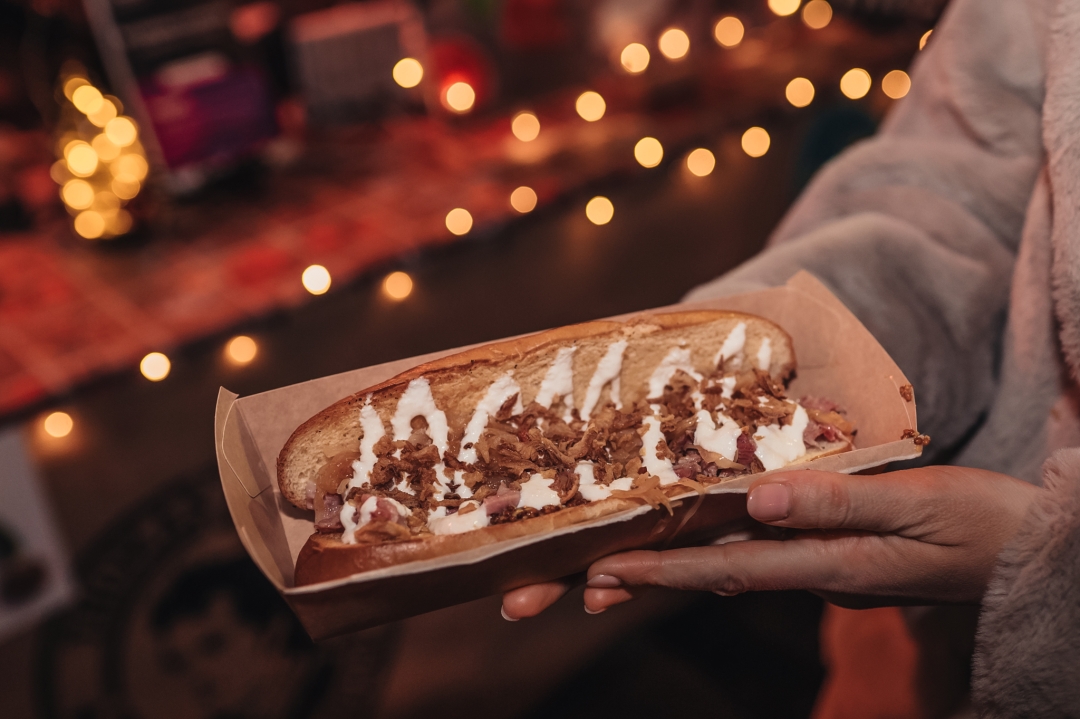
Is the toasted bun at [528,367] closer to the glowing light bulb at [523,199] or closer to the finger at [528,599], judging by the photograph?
the finger at [528,599]

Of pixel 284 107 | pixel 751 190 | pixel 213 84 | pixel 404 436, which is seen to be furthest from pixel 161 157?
pixel 751 190

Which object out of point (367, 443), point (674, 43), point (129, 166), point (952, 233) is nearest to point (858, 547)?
point (952, 233)

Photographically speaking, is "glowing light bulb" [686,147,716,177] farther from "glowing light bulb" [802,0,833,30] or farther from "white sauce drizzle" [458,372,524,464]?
"white sauce drizzle" [458,372,524,464]

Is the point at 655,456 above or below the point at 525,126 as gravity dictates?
below

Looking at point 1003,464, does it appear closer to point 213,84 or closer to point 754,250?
point 754,250

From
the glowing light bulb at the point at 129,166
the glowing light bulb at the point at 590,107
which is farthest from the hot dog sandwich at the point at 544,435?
the glowing light bulb at the point at 590,107

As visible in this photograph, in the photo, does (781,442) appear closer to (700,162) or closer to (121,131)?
(700,162)

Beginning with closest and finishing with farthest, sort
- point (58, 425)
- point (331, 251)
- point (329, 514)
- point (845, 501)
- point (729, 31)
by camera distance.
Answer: point (845, 501) < point (329, 514) < point (58, 425) < point (331, 251) < point (729, 31)
